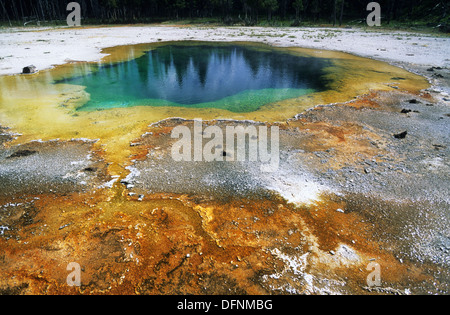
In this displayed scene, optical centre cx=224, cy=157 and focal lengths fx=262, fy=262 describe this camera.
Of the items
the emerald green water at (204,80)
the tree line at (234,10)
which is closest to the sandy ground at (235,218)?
the emerald green water at (204,80)

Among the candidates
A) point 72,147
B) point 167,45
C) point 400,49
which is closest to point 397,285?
point 72,147

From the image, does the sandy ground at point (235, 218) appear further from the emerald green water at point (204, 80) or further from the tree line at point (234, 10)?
the tree line at point (234, 10)

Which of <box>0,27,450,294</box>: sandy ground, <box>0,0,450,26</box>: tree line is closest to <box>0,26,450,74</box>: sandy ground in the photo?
<box>0,27,450,294</box>: sandy ground

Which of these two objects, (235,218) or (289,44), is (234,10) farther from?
(235,218)

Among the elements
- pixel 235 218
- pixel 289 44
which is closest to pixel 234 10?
pixel 289 44

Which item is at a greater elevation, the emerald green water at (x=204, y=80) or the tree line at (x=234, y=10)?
the tree line at (x=234, y=10)
